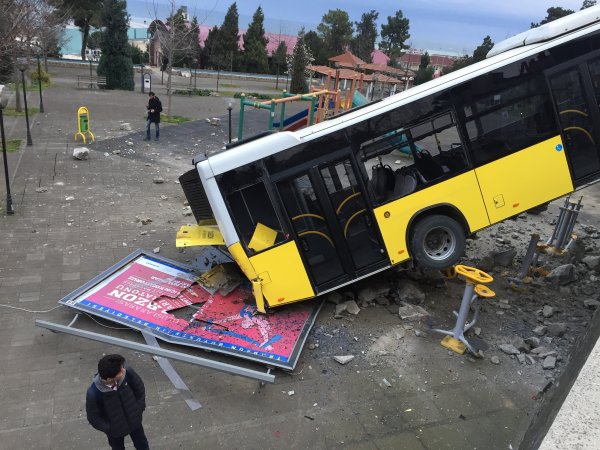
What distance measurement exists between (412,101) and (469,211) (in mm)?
1922

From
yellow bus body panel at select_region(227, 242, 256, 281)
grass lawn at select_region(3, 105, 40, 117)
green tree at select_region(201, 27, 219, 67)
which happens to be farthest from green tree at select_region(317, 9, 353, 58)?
yellow bus body panel at select_region(227, 242, 256, 281)

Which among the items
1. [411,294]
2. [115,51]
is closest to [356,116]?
[411,294]

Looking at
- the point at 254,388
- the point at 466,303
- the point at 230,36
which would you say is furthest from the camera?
the point at 230,36

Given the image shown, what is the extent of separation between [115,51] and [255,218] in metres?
28.0

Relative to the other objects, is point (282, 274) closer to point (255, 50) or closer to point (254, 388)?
point (254, 388)

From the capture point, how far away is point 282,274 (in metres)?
7.16

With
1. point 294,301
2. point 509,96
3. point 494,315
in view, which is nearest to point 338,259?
point 294,301

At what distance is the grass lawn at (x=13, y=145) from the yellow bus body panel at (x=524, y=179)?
46.9 feet

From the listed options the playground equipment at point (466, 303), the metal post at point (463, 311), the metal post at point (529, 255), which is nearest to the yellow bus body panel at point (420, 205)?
the playground equipment at point (466, 303)

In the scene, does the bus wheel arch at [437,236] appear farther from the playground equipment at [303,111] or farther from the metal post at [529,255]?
the playground equipment at [303,111]

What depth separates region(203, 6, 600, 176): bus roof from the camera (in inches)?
272

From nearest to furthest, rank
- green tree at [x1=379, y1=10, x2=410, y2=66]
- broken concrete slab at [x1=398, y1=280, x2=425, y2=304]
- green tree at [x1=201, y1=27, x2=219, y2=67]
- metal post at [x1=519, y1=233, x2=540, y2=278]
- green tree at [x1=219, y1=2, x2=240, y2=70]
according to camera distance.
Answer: broken concrete slab at [x1=398, y1=280, x2=425, y2=304]
metal post at [x1=519, y1=233, x2=540, y2=278]
green tree at [x1=219, y1=2, x2=240, y2=70]
green tree at [x1=201, y1=27, x2=219, y2=67]
green tree at [x1=379, y1=10, x2=410, y2=66]

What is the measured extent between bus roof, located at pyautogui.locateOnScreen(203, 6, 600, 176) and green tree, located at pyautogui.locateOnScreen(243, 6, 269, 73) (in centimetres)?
4280

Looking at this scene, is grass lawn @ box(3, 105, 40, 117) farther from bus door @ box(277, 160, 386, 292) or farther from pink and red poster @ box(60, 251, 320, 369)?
bus door @ box(277, 160, 386, 292)
